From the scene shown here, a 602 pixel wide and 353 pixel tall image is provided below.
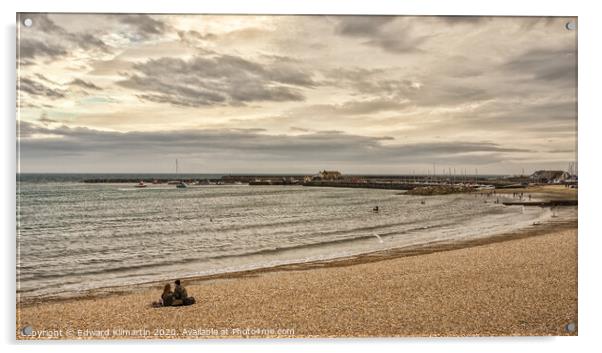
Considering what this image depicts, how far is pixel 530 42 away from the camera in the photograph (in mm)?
6539

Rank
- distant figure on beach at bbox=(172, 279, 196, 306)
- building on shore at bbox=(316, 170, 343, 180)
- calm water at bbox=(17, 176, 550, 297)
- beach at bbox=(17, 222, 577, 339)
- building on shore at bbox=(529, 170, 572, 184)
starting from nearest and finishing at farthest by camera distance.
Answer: beach at bbox=(17, 222, 577, 339) < distant figure on beach at bbox=(172, 279, 196, 306) < calm water at bbox=(17, 176, 550, 297) < building on shore at bbox=(529, 170, 572, 184) < building on shore at bbox=(316, 170, 343, 180)

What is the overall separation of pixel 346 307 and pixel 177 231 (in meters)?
4.14

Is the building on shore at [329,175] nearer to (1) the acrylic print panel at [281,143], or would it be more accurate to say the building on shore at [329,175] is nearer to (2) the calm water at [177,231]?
(1) the acrylic print panel at [281,143]

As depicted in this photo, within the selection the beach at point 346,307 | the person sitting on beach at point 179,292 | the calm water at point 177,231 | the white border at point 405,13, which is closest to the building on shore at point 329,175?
the calm water at point 177,231

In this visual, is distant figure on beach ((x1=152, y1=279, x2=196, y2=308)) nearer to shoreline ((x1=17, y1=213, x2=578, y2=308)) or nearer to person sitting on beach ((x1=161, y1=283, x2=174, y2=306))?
person sitting on beach ((x1=161, y1=283, x2=174, y2=306))

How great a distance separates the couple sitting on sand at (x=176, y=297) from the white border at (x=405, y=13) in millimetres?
588

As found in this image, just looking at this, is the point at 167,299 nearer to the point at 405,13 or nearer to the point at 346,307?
the point at 346,307

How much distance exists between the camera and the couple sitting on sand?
21.1 feet

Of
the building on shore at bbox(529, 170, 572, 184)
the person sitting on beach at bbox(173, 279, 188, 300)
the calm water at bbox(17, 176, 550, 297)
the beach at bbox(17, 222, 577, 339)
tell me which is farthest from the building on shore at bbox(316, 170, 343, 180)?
the building on shore at bbox(529, 170, 572, 184)

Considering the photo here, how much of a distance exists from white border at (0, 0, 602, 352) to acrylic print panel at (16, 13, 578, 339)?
14cm

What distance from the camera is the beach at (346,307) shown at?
6027 mm

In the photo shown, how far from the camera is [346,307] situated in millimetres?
6332
